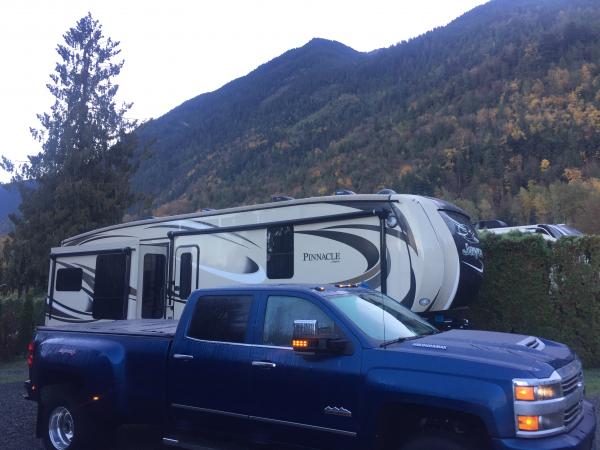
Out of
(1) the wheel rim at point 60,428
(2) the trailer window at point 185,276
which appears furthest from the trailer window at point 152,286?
(1) the wheel rim at point 60,428

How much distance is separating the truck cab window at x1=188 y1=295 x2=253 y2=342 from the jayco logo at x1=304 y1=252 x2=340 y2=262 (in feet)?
13.1

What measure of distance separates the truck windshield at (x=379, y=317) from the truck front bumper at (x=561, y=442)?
1278 millimetres

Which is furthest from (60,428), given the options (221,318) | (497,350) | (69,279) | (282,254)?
(69,279)

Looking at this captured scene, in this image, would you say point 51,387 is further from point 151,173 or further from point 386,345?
point 151,173

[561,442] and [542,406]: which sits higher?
[542,406]

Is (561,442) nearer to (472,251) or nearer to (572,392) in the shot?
(572,392)

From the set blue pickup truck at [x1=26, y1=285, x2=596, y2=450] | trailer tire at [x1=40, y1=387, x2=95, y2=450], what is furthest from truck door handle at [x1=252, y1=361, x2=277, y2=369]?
trailer tire at [x1=40, y1=387, x2=95, y2=450]

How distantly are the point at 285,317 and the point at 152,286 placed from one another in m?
7.78

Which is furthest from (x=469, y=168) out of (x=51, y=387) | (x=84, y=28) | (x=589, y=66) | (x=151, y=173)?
(x=51, y=387)

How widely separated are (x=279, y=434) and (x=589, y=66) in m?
87.4

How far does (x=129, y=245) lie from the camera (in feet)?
43.8

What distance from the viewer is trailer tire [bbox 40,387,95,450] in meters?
6.73

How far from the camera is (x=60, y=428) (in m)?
7.04

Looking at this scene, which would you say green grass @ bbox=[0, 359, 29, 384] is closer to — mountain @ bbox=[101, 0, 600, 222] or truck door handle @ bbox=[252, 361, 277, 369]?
truck door handle @ bbox=[252, 361, 277, 369]
